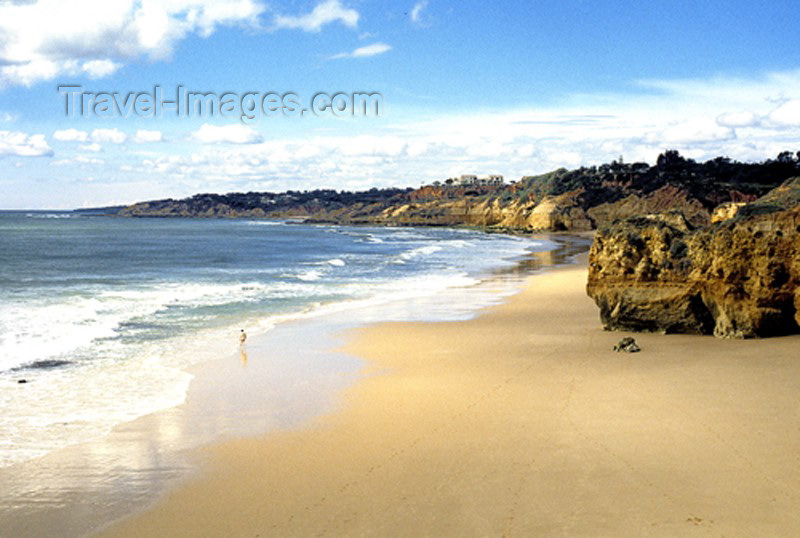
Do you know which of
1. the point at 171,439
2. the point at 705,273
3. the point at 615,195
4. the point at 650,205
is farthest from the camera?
the point at 615,195

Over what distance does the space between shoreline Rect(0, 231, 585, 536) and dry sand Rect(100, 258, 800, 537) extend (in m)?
0.43

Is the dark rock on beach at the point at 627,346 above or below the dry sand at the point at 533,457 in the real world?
above

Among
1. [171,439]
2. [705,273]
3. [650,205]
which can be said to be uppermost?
[650,205]

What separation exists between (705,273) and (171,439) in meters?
12.2

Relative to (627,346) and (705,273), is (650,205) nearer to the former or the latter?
(705,273)

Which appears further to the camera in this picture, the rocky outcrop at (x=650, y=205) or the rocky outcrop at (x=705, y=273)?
the rocky outcrop at (x=650, y=205)

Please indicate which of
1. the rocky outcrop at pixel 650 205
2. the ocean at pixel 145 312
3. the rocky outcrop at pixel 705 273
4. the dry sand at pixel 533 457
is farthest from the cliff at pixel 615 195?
the dry sand at pixel 533 457

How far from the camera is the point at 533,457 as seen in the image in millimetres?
8977

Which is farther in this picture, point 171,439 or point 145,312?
point 145,312

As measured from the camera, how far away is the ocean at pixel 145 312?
12.2 meters

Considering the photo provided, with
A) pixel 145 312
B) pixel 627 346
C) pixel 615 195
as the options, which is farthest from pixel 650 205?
pixel 627 346

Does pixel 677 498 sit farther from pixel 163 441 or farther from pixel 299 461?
pixel 163 441

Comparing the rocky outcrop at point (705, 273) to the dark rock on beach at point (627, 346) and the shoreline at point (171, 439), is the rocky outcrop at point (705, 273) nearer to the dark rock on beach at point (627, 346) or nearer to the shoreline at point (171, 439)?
the dark rock on beach at point (627, 346)

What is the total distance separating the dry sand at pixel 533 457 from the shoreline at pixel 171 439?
1.40ft
